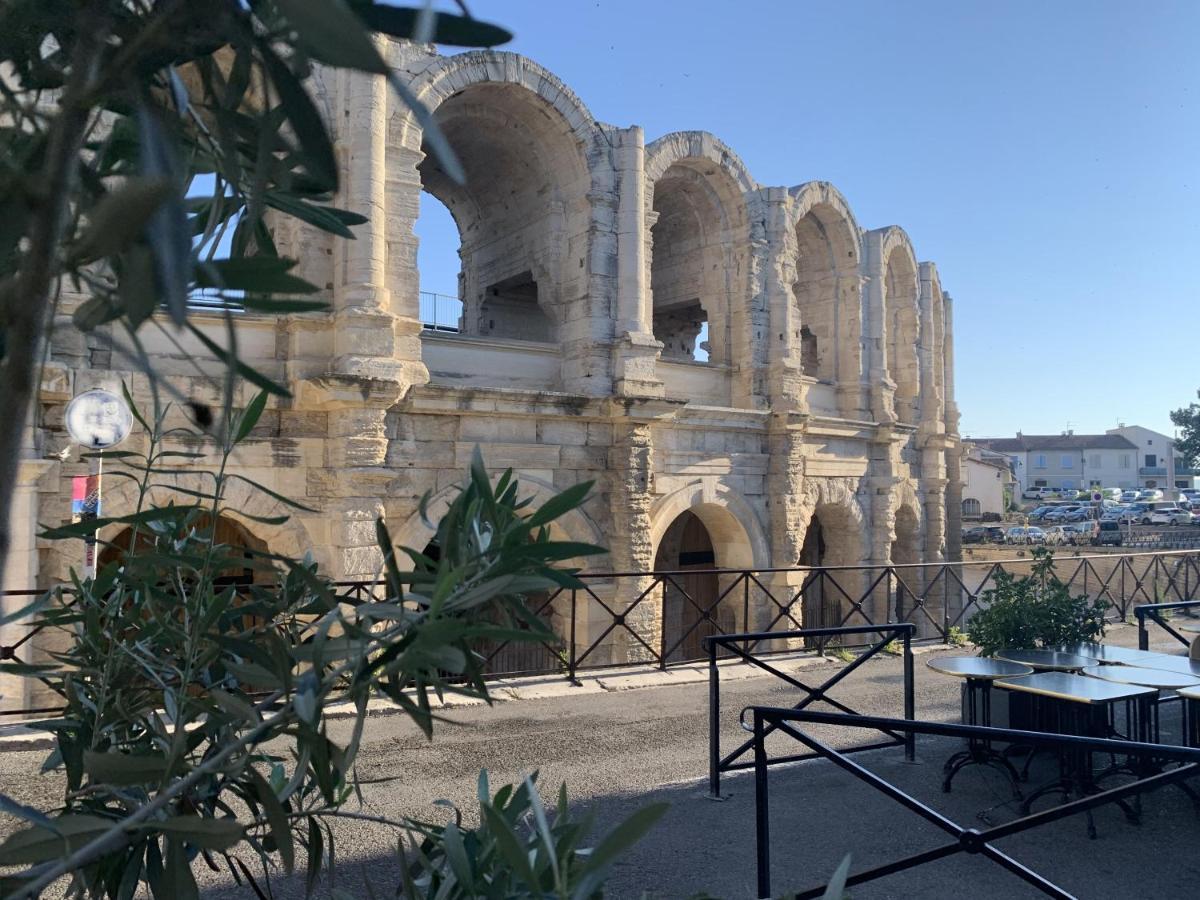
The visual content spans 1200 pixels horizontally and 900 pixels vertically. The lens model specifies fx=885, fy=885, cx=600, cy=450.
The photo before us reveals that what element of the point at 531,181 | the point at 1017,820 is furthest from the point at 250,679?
the point at 531,181

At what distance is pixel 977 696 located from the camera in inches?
241

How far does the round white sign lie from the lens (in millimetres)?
6141

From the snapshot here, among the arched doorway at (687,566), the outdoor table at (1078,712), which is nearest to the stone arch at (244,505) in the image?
the outdoor table at (1078,712)

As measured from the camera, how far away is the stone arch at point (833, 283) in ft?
50.6

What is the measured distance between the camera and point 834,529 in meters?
15.6

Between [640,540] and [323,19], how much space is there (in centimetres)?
1087

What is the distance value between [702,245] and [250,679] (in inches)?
538

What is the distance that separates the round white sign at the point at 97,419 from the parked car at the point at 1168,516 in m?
47.3

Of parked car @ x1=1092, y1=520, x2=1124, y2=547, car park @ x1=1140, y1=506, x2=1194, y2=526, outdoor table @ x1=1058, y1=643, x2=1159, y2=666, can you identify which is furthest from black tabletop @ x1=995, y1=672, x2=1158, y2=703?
car park @ x1=1140, y1=506, x2=1194, y2=526

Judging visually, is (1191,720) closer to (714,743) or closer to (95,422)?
(714,743)

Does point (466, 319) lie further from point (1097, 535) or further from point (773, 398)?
point (1097, 535)

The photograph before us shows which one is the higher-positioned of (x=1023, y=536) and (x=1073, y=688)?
(x=1073, y=688)

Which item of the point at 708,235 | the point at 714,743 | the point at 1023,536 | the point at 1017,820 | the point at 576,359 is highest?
the point at 708,235

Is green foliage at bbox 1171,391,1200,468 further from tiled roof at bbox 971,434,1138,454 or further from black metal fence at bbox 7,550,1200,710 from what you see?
black metal fence at bbox 7,550,1200,710
